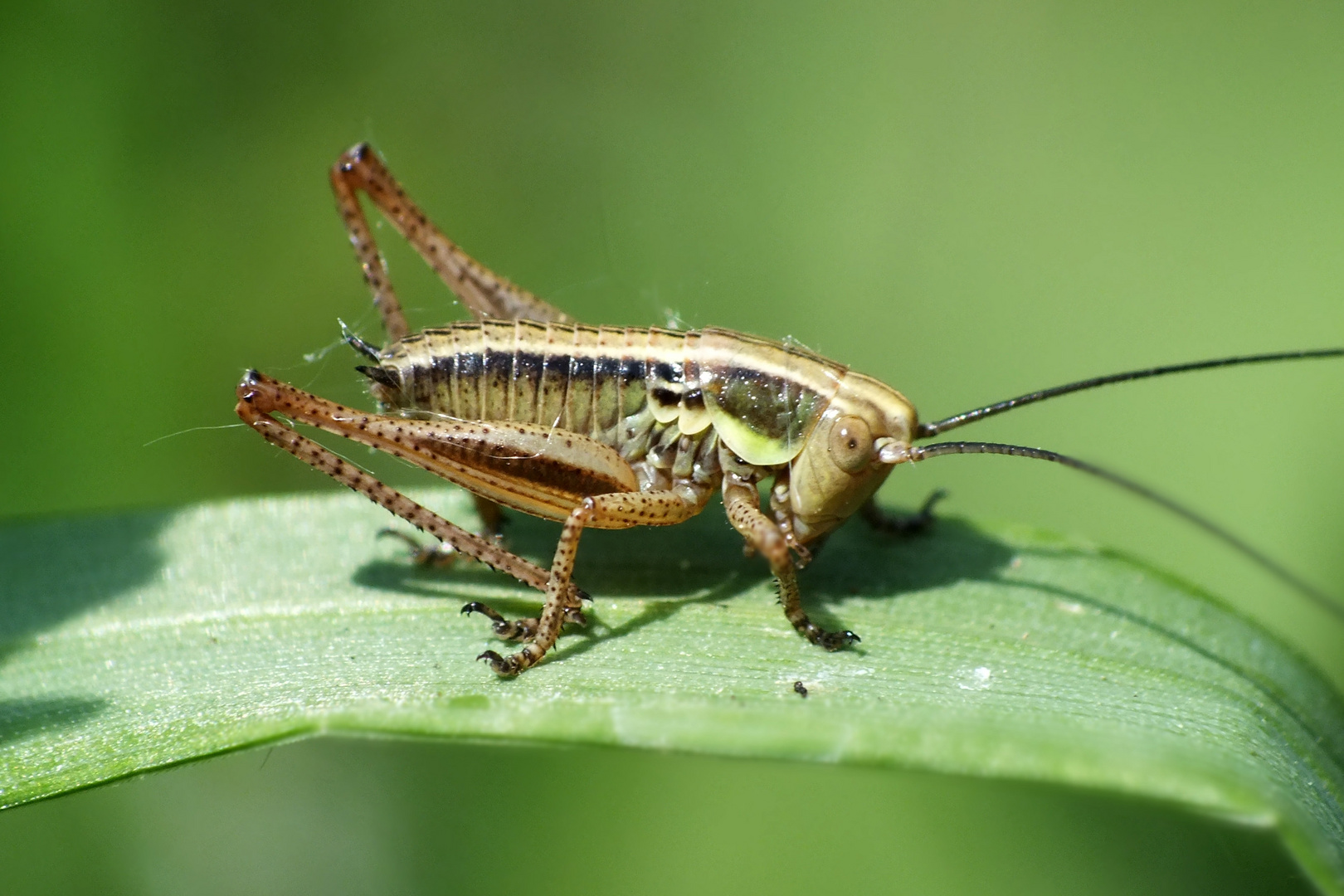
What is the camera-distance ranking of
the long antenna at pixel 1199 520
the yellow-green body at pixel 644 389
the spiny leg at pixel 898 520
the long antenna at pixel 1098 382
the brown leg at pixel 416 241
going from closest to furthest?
the long antenna at pixel 1199 520, the long antenna at pixel 1098 382, the yellow-green body at pixel 644 389, the spiny leg at pixel 898 520, the brown leg at pixel 416 241

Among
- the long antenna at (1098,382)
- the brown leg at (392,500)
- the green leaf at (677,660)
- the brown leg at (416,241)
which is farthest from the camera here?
the brown leg at (416,241)

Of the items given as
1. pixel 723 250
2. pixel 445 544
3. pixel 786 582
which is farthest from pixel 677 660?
pixel 723 250

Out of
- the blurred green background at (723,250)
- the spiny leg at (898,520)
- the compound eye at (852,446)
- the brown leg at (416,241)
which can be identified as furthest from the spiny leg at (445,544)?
the spiny leg at (898,520)

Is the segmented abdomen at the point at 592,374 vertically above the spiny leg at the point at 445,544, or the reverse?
the segmented abdomen at the point at 592,374

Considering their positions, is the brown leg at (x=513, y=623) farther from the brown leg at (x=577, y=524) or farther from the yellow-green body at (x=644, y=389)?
the yellow-green body at (x=644, y=389)

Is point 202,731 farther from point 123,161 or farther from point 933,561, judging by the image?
point 123,161

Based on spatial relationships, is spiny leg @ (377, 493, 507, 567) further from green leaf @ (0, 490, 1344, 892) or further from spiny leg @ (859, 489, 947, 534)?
spiny leg @ (859, 489, 947, 534)

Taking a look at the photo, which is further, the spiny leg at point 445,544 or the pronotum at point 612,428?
the spiny leg at point 445,544

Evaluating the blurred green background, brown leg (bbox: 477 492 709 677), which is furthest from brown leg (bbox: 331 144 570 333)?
brown leg (bbox: 477 492 709 677)
